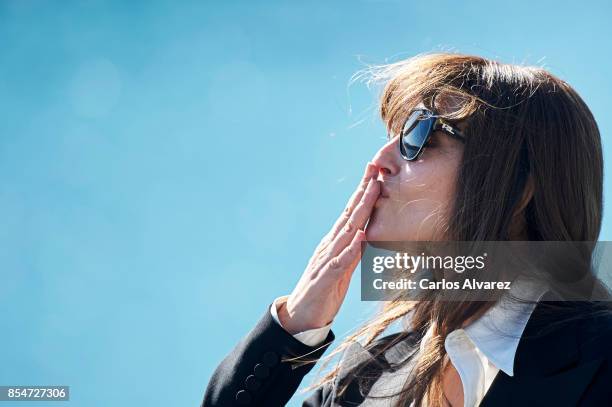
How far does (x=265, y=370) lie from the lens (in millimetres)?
3266

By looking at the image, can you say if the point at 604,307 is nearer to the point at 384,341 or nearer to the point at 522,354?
the point at 522,354

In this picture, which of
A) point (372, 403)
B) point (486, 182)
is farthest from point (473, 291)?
point (372, 403)

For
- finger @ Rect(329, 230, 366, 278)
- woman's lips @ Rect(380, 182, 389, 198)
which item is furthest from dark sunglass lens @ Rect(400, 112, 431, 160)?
finger @ Rect(329, 230, 366, 278)

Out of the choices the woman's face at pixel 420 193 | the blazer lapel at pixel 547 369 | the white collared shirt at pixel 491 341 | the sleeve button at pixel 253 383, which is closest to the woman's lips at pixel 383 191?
the woman's face at pixel 420 193

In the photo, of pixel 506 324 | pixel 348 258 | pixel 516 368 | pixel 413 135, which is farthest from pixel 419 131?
pixel 516 368

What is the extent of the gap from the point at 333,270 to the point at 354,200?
30 centimetres

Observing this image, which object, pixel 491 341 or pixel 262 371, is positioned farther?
pixel 262 371

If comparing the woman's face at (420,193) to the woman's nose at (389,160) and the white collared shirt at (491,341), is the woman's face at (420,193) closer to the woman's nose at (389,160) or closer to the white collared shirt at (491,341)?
the woman's nose at (389,160)

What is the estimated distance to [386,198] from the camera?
317 centimetres

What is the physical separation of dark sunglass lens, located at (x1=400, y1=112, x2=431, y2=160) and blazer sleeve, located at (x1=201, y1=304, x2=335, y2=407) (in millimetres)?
883

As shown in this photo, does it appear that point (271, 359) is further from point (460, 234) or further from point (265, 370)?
point (460, 234)

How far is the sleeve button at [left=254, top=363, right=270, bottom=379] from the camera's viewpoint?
3264 millimetres

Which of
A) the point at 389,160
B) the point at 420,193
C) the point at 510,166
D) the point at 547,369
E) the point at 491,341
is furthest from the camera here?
the point at 389,160

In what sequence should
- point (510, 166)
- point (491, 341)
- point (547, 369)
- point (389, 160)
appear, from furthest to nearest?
1. point (389, 160)
2. point (510, 166)
3. point (491, 341)
4. point (547, 369)
